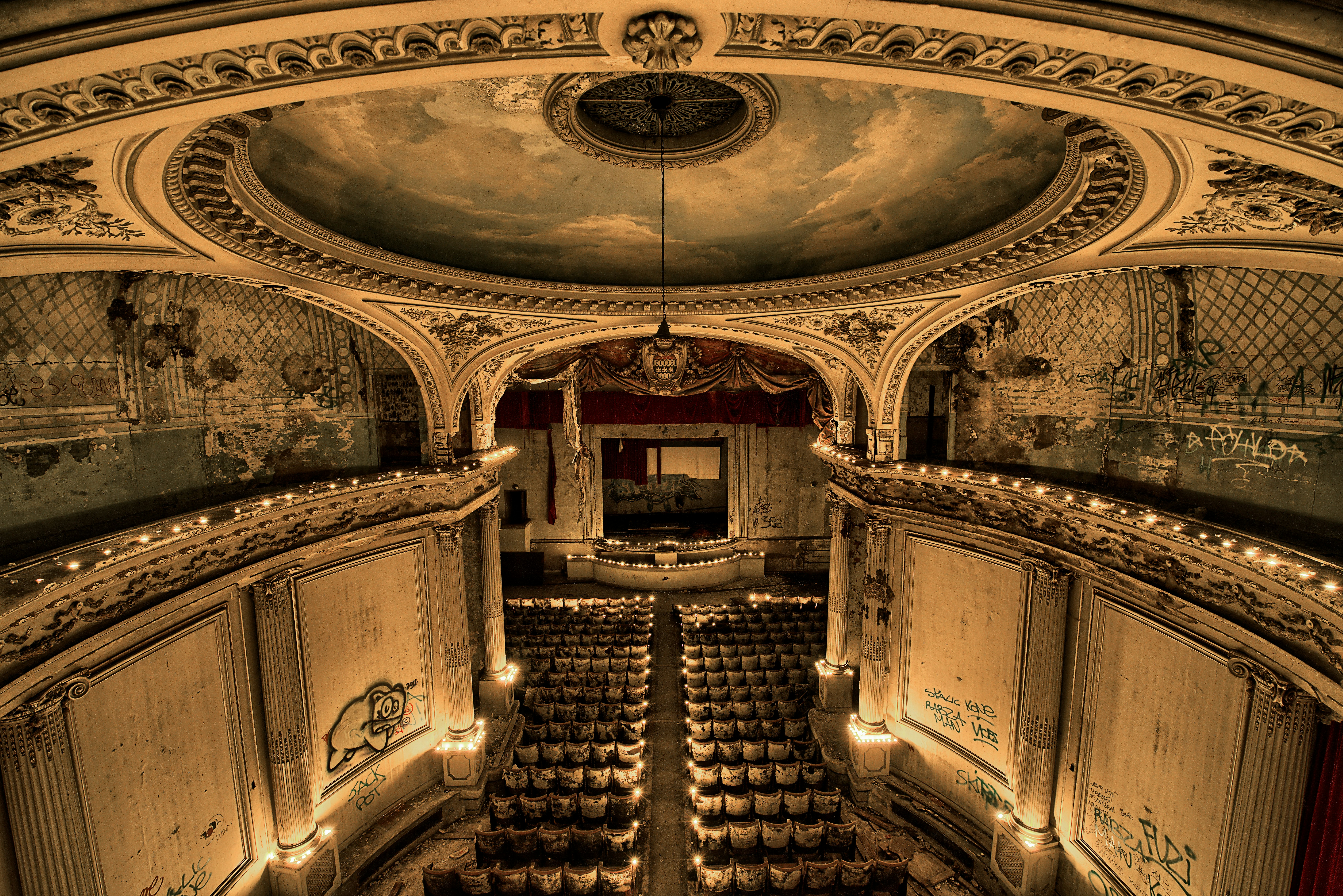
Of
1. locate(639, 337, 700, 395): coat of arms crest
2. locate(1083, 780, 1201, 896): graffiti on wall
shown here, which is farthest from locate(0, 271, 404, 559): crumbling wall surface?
locate(1083, 780, 1201, 896): graffiti on wall

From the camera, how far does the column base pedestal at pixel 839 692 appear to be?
1062cm

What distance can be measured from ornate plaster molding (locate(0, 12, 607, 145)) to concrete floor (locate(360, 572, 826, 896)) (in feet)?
27.6

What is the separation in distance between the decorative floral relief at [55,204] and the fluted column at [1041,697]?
869 cm

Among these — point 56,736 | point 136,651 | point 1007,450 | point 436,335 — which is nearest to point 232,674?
point 136,651

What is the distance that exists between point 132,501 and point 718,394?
12.6 m

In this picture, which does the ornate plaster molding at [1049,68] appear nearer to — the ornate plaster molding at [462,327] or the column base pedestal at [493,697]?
the ornate plaster molding at [462,327]

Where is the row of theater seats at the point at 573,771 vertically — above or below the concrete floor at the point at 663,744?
above

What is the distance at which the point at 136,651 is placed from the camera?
17.1ft

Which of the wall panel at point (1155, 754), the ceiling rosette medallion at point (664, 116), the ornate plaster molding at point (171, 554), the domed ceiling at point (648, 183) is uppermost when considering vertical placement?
the ceiling rosette medallion at point (664, 116)

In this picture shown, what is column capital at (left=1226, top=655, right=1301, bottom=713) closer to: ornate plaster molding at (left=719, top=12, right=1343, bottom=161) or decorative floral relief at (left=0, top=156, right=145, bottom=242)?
ornate plaster molding at (left=719, top=12, right=1343, bottom=161)

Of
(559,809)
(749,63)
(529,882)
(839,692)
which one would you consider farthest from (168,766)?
(839,692)

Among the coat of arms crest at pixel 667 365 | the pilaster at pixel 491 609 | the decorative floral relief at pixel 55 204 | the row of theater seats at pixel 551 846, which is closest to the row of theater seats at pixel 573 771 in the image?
the row of theater seats at pixel 551 846

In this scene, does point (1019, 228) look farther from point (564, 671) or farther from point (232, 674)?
point (564, 671)

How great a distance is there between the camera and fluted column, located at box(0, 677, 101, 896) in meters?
4.23
